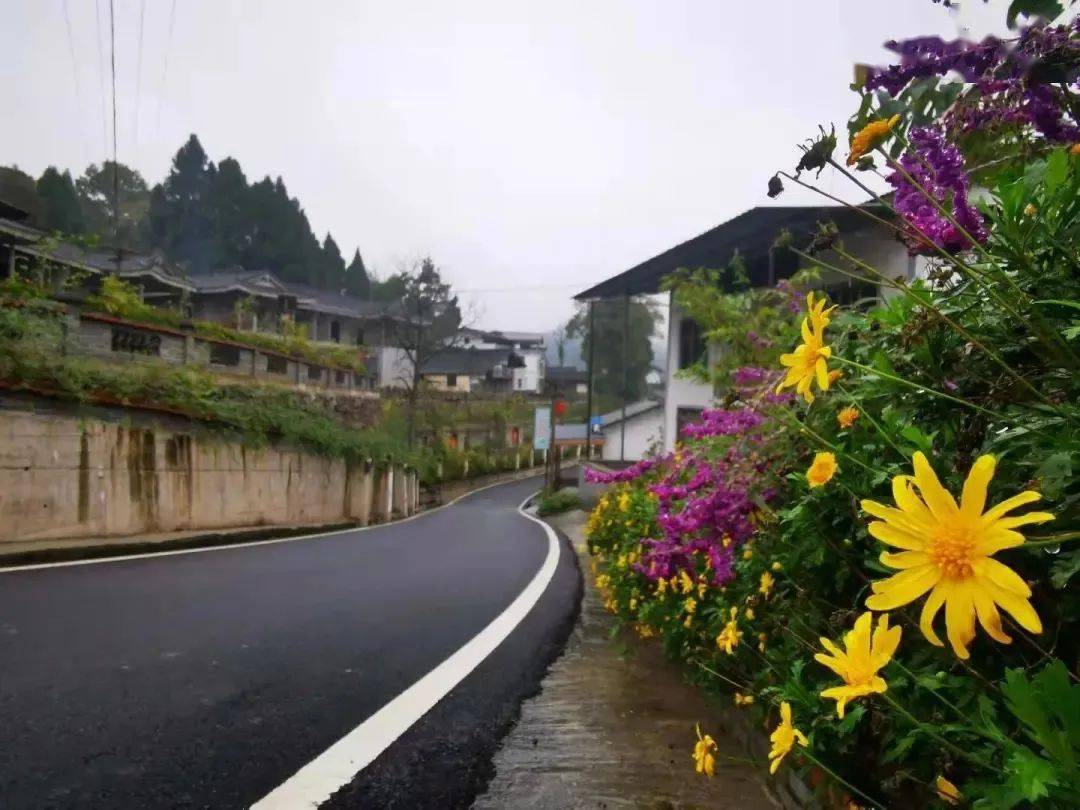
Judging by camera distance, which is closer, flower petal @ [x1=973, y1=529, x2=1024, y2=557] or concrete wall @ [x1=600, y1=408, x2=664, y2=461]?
flower petal @ [x1=973, y1=529, x2=1024, y2=557]

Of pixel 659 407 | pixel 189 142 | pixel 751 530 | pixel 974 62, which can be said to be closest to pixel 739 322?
pixel 751 530

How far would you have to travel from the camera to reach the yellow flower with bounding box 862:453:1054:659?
85cm

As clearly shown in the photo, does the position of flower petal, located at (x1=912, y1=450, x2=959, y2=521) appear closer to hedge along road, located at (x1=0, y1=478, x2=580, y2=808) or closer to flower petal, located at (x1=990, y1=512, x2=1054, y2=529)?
flower petal, located at (x1=990, y1=512, x2=1054, y2=529)

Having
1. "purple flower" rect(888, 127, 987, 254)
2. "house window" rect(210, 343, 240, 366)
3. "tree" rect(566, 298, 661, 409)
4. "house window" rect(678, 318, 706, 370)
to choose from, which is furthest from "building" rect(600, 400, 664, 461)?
"purple flower" rect(888, 127, 987, 254)

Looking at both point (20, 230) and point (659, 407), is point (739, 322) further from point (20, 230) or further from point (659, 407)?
point (659, 407)

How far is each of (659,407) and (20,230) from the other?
23729mm

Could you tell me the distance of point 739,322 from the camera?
11.0 m

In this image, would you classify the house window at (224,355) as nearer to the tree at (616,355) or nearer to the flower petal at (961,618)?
the flower petal at (961,618)

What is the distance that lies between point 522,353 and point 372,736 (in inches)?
2733

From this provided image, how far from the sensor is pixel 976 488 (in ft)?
2.84

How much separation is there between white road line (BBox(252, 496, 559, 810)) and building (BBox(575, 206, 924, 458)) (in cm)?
534

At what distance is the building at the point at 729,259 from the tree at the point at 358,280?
43.0 meters

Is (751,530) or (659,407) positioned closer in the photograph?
(751,530)

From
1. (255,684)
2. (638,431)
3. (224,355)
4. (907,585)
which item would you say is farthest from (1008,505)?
(638,431)
